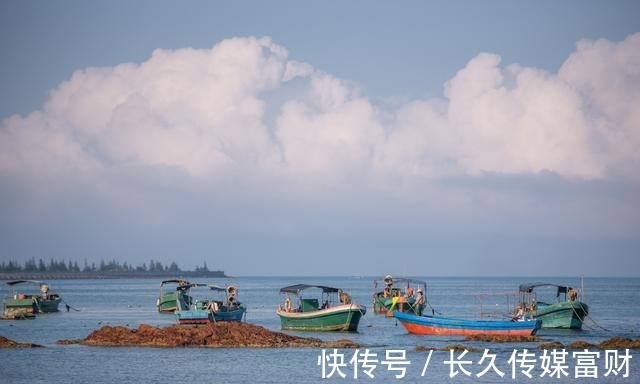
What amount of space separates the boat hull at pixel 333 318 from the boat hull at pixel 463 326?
301 cm

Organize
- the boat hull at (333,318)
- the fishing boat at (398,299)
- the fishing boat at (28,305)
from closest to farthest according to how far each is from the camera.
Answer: the boat hull at (333,318) → the fishing boat at (398,299) → the fishing boat at (28,305)

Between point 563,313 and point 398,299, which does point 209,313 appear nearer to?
point 398,299

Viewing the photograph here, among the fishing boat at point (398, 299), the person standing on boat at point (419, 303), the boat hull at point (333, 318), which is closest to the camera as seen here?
the boat hull at point (333, 318)

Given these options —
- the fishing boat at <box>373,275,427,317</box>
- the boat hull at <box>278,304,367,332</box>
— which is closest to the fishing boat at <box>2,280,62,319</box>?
the boat hull at <box>278,304,367,332</box>

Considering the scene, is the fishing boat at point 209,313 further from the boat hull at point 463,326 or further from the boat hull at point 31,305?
the boat hull at point 31,305

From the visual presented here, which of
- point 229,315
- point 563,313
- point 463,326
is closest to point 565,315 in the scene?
point 563,313

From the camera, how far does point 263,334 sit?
52.6m

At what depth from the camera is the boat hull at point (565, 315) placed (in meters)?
63.7

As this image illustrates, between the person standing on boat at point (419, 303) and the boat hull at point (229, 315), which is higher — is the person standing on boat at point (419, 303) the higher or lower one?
the higher one

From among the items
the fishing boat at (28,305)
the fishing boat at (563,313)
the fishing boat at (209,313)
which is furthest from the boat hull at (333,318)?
the fishing boat at (28,305)

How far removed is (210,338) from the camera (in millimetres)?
51938

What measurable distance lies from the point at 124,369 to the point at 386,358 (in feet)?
43.9

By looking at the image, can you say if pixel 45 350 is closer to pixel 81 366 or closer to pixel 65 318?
pixel 81 366

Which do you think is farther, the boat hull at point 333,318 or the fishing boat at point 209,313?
the fishing boat at point 209,313
